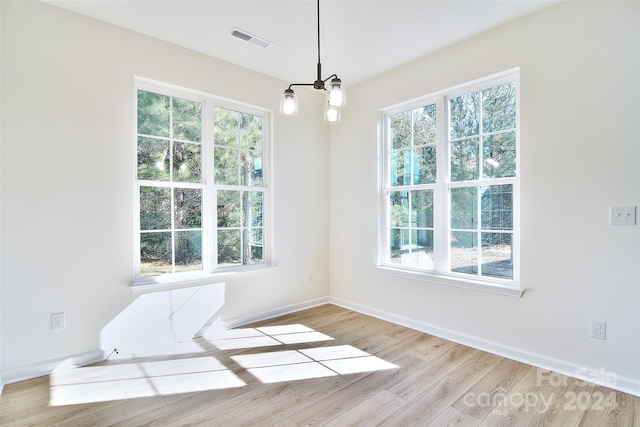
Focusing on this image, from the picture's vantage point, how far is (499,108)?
111 inches

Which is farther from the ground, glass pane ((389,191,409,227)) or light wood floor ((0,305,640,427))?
glass pane ((389,191,409,227))

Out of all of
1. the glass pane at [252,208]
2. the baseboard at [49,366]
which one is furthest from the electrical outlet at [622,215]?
the baseboard at [49,366]

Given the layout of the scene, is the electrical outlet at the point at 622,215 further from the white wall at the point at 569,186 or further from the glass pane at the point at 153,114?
the glass pane at the point at 153,114

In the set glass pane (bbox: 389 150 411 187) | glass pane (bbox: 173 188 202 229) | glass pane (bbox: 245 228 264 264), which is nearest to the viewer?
glass pane (bbox: 173 188 202 229)

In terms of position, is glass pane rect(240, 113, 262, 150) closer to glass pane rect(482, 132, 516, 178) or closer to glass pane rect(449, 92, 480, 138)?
glass pane rect(449, 92, 480, 138)

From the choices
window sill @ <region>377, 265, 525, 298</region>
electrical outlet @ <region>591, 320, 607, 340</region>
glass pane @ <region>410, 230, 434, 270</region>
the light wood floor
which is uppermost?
glass pane @ <region>410, 230, 434, 270</region>

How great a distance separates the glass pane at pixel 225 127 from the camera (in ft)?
11.0

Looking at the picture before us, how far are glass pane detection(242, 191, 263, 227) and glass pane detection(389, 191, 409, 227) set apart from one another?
1.57 metres

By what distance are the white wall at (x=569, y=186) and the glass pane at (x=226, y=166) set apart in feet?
7.56

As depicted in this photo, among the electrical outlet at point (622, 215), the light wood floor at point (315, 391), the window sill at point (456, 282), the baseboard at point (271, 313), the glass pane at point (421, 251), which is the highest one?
the electrical outlet at point (622, 215)

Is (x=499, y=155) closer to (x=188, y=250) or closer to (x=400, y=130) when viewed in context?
(x=400, y=130)

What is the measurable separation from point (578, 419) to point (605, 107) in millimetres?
2087

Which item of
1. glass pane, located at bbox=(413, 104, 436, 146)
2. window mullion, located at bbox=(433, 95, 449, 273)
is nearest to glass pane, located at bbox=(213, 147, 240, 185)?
glass pane, located at bbox=(413, 104, 436, 146)

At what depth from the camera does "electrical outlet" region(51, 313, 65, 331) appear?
7.88 feet
